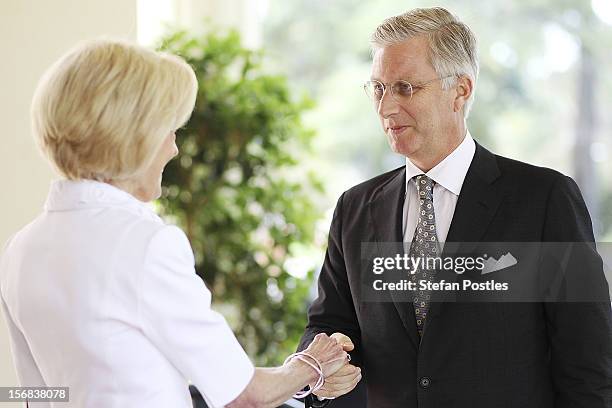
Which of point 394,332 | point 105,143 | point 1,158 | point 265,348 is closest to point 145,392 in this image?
point 105,143

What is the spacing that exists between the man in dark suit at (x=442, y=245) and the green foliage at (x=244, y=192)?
5.26 ft

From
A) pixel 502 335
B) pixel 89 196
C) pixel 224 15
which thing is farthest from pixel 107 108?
pixel 224 15

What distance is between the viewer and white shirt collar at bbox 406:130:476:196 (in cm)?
209

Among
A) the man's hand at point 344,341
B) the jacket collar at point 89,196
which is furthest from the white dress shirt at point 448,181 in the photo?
the jacket collar at point 89,196

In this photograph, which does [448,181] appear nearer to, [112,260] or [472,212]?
[472,212]

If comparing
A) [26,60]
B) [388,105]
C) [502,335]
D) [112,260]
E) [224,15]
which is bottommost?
[502,335]

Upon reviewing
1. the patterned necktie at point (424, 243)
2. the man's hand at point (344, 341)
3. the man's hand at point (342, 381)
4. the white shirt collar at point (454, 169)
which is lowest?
the man's hand at point (342, 381)

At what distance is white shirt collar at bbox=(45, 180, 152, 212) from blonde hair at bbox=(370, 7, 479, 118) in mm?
840

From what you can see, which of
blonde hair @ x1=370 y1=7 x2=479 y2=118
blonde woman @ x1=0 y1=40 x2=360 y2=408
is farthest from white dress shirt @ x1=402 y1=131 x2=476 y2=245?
blonde woman @ x1=0 y1=40 x2=360 y2=408

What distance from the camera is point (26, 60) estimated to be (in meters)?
2.47

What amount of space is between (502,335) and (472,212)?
0.95 ft

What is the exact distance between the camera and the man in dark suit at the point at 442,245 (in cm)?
193

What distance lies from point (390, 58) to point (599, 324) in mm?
777

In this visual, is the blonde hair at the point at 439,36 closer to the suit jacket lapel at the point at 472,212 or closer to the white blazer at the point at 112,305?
the suit jacket lapel at the point at 472,212
